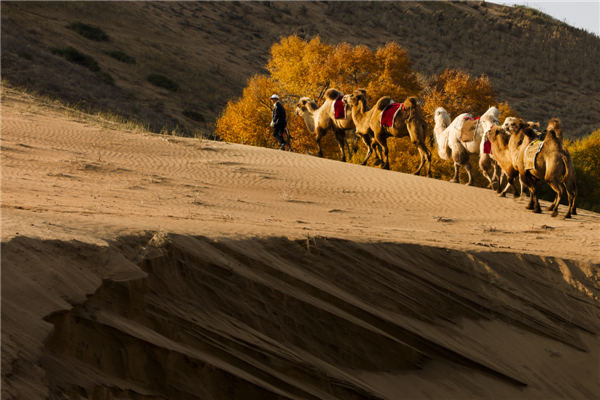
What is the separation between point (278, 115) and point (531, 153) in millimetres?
10762

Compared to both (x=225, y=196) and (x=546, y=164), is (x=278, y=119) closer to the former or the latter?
(x=546, y=164)

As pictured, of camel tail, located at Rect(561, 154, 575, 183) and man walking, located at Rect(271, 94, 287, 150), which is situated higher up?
camel tail, located at Rect(561, 154, 575, 183)

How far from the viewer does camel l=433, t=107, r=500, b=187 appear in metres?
16.5

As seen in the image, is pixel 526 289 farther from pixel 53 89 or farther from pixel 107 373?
pixel 53 89

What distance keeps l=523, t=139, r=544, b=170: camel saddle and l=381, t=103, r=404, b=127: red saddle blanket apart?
5.89m

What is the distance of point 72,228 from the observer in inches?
198

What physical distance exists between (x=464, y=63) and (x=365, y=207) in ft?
227

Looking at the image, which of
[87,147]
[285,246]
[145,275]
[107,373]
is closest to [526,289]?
[285,246]

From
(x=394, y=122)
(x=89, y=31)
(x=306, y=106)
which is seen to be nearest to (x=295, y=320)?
(x=394, y=122)

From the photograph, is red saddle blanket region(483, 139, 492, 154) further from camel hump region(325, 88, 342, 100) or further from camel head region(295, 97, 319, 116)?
camel head region(295, 97, 319, 116)

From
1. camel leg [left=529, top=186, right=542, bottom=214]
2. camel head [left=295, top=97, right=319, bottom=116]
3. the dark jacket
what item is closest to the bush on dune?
camel head [left=295, top=97, right=319, bottom=116]

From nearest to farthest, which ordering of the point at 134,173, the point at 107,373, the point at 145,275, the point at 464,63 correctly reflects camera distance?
the point at 107,373 < the point at 145,275 < the point at 134,173 < the point at 464,63

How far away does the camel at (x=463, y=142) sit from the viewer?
16502mm

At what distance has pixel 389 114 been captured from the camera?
19031mm
